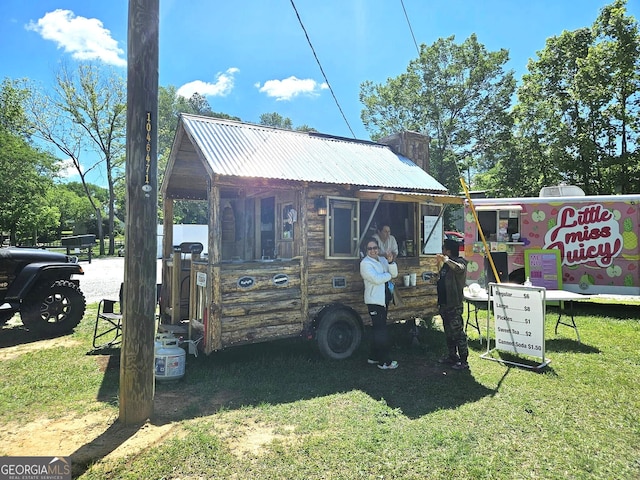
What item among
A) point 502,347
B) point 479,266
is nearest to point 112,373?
point 502,347

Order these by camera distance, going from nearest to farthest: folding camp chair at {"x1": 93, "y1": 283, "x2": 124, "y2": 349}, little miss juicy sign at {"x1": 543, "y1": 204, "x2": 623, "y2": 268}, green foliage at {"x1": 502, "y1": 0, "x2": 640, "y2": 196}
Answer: folding camp chair at {"x1": 93, "y1": 283, "x2": 124, "y2": 349}, little miss juicy sign at {"x1": 543, "y1": 204, "x2": 623, "y2": 268}, green foliage at {"x1": 502, "y1": 0, "x2": 640, "y2": 196}

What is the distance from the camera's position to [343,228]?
23.0ft

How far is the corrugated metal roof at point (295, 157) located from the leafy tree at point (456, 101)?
18.3 meters

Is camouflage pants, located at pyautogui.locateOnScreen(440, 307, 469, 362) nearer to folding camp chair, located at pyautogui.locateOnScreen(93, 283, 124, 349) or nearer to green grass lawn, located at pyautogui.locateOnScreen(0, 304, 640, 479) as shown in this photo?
green grass lawn, located at pyautogui.locateOnScreen(0, 304, 640, 479)

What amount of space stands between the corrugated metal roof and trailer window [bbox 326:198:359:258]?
1.38 feet

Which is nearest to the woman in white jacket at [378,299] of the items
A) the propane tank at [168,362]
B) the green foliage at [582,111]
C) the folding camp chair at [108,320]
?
the propane tank at [168,362]

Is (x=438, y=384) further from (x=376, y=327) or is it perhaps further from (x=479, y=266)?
(x=479, y=266)

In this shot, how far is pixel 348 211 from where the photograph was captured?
23.3ft

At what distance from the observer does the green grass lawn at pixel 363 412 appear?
3490mm

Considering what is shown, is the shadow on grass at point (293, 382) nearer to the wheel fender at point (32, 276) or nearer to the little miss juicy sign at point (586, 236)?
the wheel fender at point (32, 276)

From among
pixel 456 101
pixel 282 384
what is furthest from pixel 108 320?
pixel 456 101

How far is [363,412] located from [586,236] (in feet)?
28.9

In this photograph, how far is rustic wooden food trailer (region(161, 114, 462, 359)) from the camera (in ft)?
19.0

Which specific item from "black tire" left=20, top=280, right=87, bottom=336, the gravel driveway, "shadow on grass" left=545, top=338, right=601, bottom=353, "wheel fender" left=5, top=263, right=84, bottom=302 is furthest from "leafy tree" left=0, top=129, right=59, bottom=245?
"shadow on grass" left=545, top=338, right=601, bottom=353
